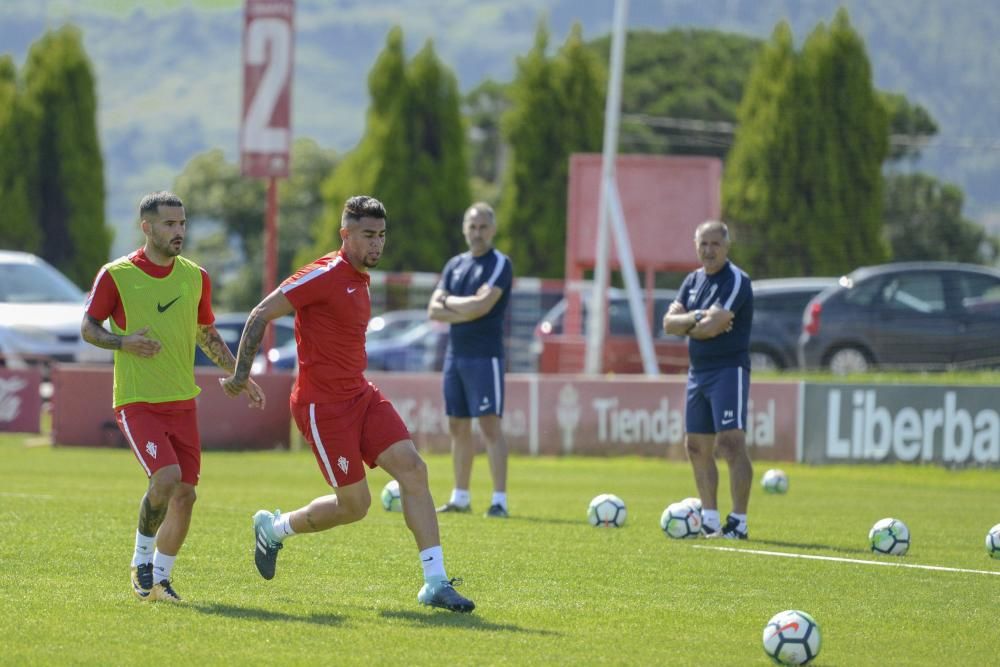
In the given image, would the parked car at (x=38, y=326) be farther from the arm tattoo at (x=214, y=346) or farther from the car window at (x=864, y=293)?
the arm tattoo at (x=214, y=346)

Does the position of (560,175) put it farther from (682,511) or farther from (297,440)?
(682,511)

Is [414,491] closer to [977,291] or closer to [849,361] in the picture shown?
[977,291]

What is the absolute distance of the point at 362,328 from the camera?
29.0 ft

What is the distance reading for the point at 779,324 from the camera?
2853 cm

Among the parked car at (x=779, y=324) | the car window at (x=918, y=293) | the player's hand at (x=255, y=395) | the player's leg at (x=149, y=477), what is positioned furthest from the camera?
the parked car at (x=779, y=324)

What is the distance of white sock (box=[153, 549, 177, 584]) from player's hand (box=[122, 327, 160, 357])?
1.11m

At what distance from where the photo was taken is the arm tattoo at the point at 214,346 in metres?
9.17

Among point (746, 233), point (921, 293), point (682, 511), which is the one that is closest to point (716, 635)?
point (682, 511)

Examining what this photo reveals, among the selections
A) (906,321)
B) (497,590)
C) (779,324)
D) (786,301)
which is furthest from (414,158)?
(497,590)

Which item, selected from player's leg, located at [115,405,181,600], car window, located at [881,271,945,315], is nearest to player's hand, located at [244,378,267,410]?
player's leg, located at [115,405,181,600]

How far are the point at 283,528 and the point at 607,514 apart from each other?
4.27 m

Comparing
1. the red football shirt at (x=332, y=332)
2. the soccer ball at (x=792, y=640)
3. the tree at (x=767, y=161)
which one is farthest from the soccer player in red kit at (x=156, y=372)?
the tree at (x=767, y=161)

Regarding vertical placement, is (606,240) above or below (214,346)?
above

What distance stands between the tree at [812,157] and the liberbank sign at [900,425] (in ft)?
70.1
